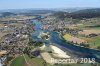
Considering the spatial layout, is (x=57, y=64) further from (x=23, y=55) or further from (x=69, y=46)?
(x=69, y=46)

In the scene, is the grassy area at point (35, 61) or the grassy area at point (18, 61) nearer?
the grassy area at point (35, 61)

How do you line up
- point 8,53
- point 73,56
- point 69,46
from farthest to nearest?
point 69,46
point 8,53
point 73,56

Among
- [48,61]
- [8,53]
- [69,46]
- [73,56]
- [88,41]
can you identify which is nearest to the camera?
[48,61]

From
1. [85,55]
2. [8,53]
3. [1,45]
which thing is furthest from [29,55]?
[1,45]

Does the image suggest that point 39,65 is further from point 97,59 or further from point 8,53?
point 8,53

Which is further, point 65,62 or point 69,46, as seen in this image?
point 69,46

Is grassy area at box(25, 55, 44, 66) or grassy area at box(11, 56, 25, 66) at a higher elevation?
grassy area at box(25, 55, 44, 66)

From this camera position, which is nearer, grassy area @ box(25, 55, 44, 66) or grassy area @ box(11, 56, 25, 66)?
Result: grassy area @ box(25, 55, 44, 66)

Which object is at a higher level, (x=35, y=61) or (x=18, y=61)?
(x=35, y=61)

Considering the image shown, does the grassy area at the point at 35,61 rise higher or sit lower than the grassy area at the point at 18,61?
higher

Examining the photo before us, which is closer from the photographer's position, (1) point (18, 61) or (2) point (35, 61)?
(2) point (35, 61)
